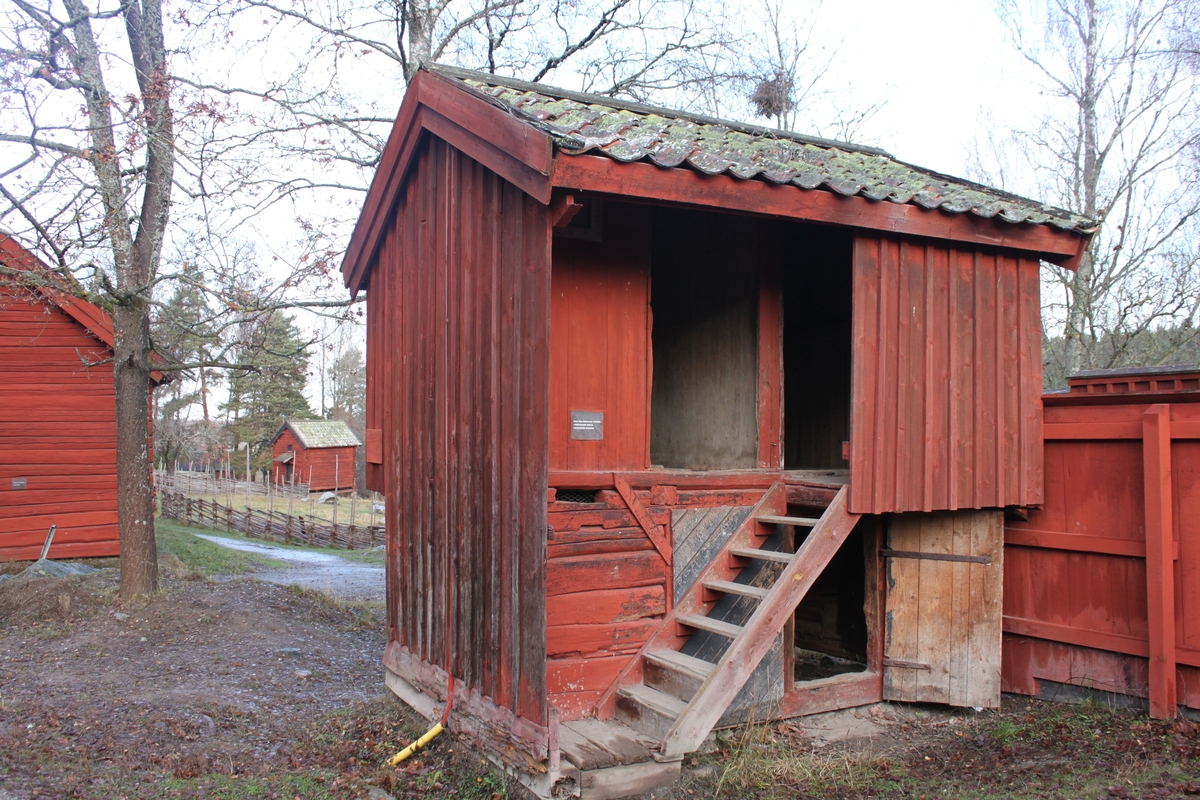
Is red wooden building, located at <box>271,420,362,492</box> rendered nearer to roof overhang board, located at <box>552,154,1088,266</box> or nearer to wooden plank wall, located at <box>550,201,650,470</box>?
wooden plank wall, located at <box>550,201,650,470</box>

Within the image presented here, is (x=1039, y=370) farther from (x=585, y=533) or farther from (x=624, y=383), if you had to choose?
(x=585, y=533)

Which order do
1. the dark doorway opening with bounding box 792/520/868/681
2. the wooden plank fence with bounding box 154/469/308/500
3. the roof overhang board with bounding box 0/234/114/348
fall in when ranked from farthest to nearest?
the wooden plank fence with bounding box 154/469/308/500
the roof overhang board with bounding box 0/234/114/348
the dark doorway opening with bounding box 792/520/868/681

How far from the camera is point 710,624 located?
5.41m

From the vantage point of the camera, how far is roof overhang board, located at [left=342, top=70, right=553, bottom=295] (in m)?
4.60

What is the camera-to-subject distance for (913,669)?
6621 millimetres

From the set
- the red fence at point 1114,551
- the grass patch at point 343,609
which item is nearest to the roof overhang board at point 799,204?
the red fence at point 1114,551

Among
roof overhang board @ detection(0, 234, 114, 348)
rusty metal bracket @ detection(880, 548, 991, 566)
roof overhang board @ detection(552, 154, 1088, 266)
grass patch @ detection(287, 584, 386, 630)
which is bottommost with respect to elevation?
grass patch @ detection(287, 584, 386, 630)

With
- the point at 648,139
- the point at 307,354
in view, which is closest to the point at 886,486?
the point at 648,139

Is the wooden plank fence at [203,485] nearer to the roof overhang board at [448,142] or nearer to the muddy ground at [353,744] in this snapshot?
the muddy ground at [353,744]

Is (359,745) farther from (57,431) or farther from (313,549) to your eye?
(313,549)

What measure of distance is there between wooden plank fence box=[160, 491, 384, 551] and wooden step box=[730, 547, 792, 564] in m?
18.2

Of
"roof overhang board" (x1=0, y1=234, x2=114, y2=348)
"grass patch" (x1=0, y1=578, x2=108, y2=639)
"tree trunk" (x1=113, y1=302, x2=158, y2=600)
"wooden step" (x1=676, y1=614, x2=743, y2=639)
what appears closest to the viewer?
"wooden step" (x1=676, y1=614, x2=743, y2=639)

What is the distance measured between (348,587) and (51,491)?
489cm

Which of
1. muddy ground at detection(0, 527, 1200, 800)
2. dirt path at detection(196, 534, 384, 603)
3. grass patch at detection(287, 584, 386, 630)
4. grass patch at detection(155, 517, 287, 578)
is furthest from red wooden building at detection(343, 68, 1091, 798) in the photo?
grass patch at detection(155, 517, 287, 578)
